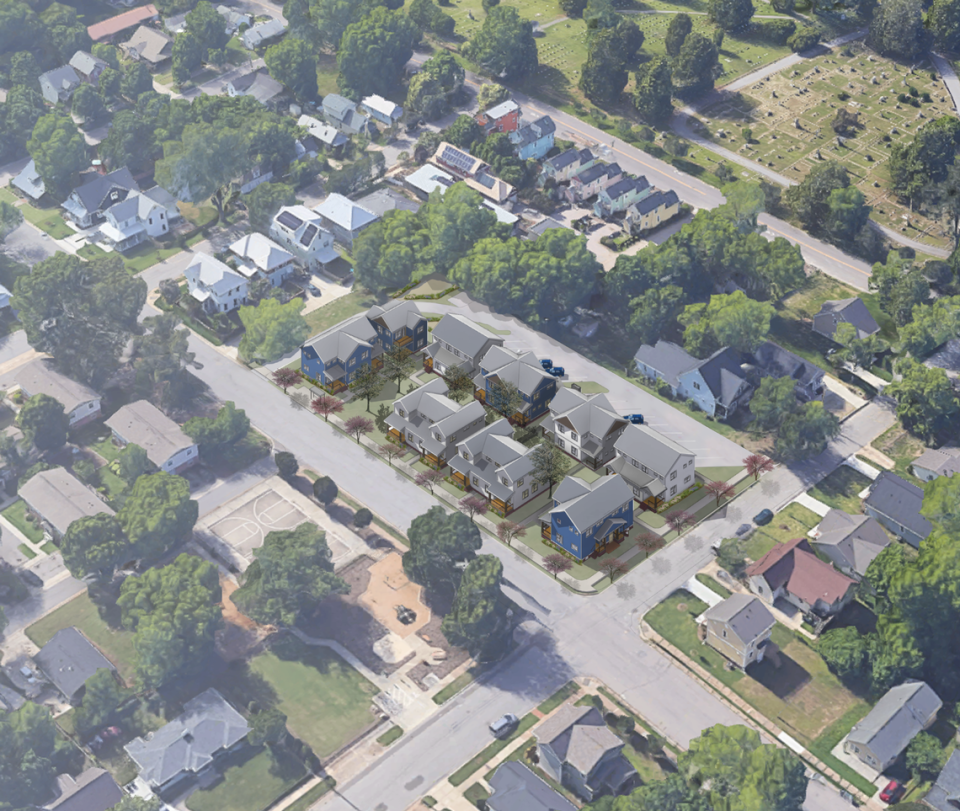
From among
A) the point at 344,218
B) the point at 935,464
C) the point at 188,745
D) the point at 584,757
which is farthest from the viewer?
the point at 344,218

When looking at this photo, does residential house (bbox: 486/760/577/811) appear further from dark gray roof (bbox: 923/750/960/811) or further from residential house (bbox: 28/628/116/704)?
residential house (bbox: 28/628/116/704)

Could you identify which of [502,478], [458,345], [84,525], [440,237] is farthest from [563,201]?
[84,525]

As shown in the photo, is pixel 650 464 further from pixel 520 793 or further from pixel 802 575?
pixel 520 793

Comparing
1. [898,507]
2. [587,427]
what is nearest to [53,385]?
[587,427]

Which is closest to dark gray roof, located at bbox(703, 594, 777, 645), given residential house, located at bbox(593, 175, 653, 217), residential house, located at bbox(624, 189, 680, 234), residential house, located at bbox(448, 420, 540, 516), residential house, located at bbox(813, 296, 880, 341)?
residential house, located at bbox(448, 420, 540, 516)

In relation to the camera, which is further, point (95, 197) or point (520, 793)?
A: point (95, 197)
